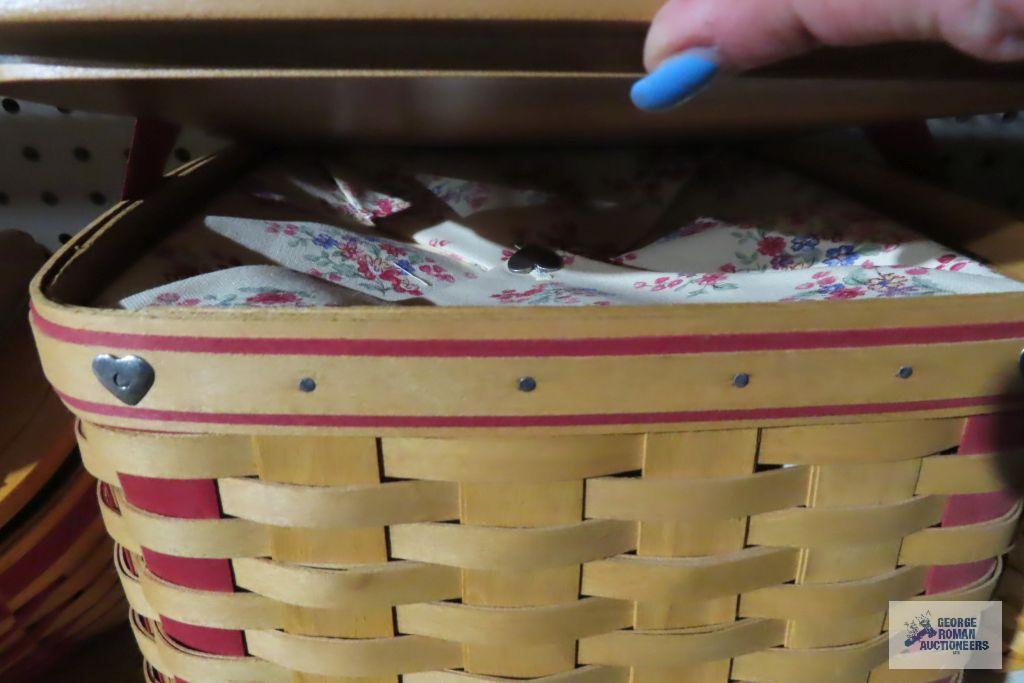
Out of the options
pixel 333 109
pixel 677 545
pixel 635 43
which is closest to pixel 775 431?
pixel 677 545

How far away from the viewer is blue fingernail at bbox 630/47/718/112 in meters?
0.24

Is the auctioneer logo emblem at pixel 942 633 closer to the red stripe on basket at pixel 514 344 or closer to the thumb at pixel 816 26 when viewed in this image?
the red stripe on basket at pixel 514 344

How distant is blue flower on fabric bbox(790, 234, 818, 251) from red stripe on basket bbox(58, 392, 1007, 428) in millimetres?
182

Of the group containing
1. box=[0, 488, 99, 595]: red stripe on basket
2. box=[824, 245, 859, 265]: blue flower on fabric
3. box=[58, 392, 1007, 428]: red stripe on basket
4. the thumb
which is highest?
the thumb

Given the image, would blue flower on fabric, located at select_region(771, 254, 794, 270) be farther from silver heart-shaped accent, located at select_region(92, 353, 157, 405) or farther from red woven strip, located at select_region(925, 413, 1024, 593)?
silver heart-shaped accent, located at select_region(92, 353, 157, 405)

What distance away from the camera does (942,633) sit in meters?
0.41

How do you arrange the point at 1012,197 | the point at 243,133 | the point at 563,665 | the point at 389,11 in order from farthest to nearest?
the point at 1012,197 < the point at 243,133 < the point at 563,665 < the point at 389,11

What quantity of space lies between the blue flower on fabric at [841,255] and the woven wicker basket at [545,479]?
0.14 metres

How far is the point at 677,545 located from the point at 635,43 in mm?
217

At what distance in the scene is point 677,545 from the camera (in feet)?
1.18

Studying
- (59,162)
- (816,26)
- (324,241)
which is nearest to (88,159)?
(59,162)

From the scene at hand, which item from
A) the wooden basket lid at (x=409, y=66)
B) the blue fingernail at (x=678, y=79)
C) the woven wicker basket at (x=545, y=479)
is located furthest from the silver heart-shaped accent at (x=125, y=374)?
the blue fingernail at (x=678, y=79)

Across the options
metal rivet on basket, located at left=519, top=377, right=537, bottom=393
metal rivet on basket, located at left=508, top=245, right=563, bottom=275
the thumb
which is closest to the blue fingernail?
the thumb

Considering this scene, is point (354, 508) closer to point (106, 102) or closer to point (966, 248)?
point (106, 102)
